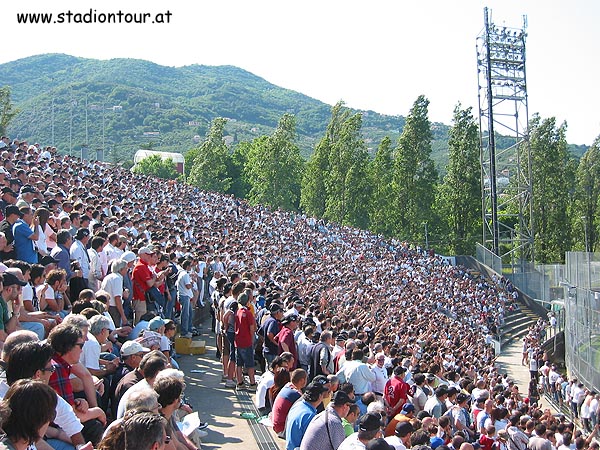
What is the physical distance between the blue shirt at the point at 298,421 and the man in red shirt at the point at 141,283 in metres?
3.86

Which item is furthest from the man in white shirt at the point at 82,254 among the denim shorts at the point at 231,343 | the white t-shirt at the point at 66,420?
the white t-shirt at the point at 66,420

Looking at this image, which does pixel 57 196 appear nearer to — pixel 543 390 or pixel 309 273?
pixel 309 273

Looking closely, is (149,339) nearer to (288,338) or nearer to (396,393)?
(288,338)

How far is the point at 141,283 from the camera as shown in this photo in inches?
370

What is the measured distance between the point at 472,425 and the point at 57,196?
9374mm

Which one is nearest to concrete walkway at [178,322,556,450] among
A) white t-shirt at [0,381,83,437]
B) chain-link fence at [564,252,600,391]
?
white t-shirt at [0,381,83,437]

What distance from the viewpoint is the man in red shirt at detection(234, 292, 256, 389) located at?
9.25 meters

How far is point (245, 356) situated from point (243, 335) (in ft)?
1.37

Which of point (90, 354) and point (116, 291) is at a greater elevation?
point (116, 291)

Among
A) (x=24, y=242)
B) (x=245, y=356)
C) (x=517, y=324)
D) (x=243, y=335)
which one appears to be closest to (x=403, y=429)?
(x=243, y=335)

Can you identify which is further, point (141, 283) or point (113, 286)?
point (141, 283)

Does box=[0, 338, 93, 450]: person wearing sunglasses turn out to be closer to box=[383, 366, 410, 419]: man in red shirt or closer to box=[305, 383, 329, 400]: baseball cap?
box=[305, 383, 329, 400]: baseball cap

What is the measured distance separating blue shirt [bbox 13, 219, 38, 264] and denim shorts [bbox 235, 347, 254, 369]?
9.97ft

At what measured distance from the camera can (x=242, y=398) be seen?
9.14 m
